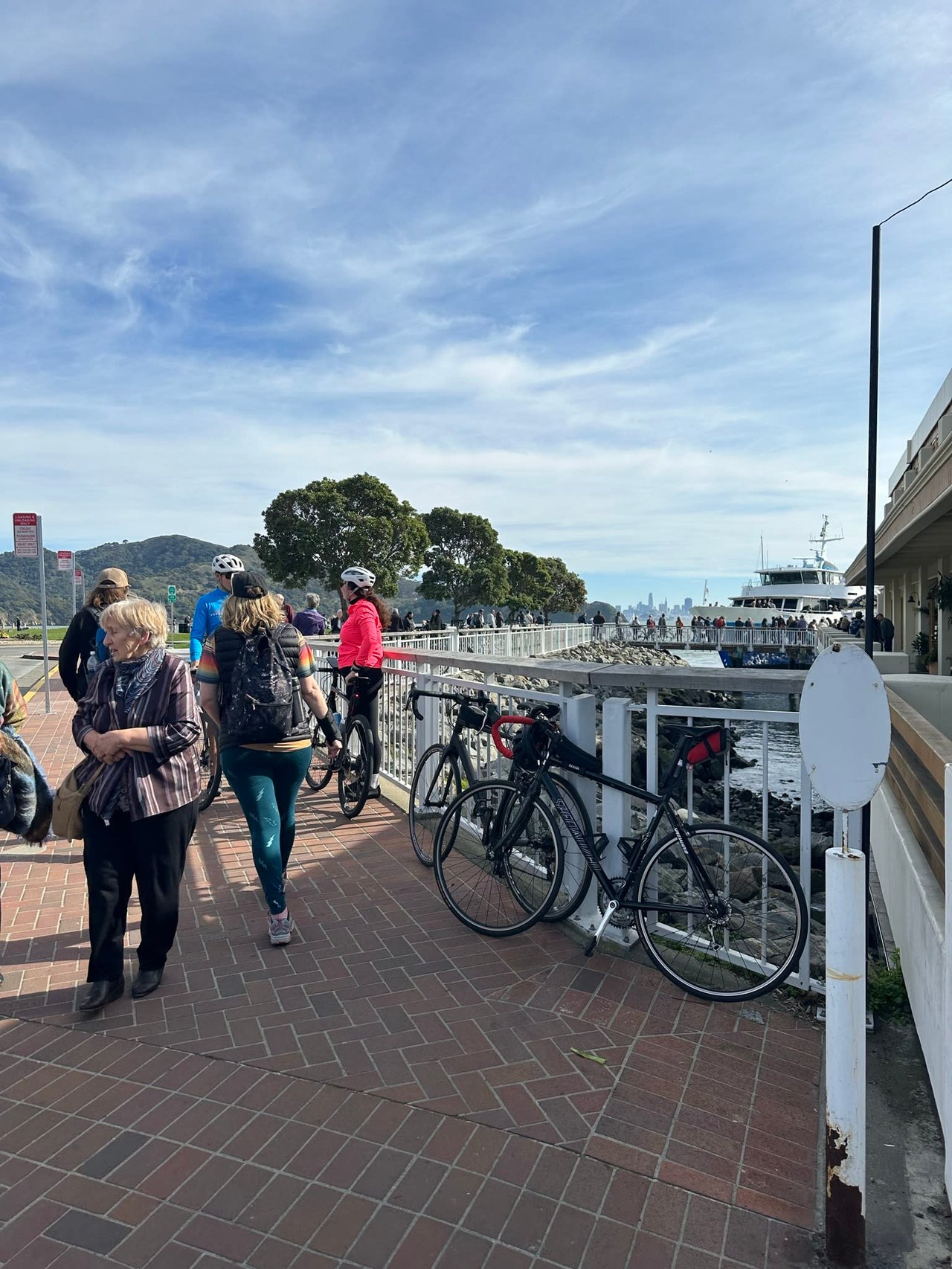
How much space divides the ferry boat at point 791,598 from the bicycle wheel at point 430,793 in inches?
2164

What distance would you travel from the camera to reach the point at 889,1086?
9.98 feet

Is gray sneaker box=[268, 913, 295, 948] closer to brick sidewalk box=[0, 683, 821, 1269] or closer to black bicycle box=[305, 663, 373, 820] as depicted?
brick sidewalk box=[0, 683, 821, 1269]

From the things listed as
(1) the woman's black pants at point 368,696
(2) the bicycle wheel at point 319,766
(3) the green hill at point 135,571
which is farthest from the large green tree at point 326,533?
(3) the green hill at point 135,571

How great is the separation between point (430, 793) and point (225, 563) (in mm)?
2107

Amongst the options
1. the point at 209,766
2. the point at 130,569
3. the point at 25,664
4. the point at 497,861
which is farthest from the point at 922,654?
the point at 130,569

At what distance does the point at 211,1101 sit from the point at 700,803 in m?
16.3

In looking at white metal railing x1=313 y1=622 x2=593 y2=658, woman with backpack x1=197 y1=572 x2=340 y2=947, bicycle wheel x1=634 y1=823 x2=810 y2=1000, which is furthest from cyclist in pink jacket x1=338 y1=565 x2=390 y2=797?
bicycle wheel x1=634 y1=823 x2=810 y2=1000

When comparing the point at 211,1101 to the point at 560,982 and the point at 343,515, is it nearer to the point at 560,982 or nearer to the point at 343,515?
the point at 560,982

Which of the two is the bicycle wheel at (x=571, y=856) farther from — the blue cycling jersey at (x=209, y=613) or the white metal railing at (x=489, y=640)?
the blue cycling jersey at (x=209, y=613)

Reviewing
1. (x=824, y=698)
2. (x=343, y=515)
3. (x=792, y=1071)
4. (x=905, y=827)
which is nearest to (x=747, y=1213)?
(x=792, y=1071)

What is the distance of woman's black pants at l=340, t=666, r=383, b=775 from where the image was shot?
649 centimetres

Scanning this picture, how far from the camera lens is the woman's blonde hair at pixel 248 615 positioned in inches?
163

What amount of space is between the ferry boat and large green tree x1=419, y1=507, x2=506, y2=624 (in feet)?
57.5

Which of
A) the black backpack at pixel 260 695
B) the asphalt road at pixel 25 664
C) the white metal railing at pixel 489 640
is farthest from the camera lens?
the asphalt road at pixel 25 664
